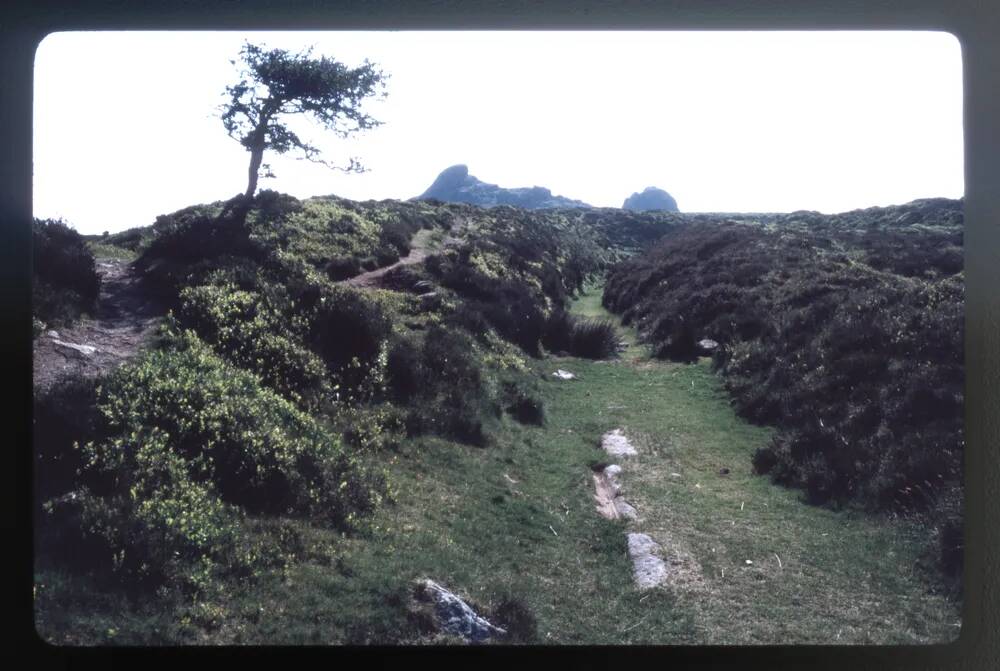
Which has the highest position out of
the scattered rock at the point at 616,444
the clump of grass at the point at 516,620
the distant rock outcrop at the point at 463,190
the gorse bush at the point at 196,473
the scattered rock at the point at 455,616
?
the distant rock outcrop at the point at 463,190

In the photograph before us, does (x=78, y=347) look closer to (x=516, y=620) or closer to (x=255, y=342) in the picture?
(x=255, y=342)

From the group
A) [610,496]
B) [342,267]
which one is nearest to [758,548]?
[610,496]

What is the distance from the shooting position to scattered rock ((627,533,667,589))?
7.18m

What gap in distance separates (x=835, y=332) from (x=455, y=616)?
1023 centimetres

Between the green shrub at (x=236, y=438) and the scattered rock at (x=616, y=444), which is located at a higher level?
the green shrub at (x=236, y=438)

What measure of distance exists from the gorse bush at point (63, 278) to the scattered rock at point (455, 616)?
18.5 feet

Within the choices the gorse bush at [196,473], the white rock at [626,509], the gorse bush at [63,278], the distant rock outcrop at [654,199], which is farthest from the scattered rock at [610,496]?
the gorse bush at [63,278]

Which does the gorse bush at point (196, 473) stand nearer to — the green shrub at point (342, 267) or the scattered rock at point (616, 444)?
the scattered rock at point (616, 444)

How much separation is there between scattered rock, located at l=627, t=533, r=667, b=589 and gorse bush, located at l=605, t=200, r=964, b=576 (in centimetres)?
293

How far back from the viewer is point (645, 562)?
300 inches

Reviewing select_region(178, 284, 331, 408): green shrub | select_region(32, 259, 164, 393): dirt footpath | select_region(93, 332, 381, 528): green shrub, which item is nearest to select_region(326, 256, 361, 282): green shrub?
select_region(178, 284, 331, 408): green shrub

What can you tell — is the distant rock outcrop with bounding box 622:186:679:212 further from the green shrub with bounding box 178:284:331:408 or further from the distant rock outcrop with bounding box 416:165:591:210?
the green shrub with bounding box 178:284:331:408

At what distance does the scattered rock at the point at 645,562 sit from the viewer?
7.18 metres
